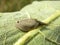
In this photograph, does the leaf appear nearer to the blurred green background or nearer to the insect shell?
the insect shell

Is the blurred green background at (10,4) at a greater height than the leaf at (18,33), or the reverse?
the leaf at (18,33)

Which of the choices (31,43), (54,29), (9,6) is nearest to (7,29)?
(31,43)

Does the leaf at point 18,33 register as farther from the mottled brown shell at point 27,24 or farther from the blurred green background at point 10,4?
the blurred green background at point 10,4

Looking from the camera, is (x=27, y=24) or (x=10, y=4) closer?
(x=27, y=24)

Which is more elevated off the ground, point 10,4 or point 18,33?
point 18,33

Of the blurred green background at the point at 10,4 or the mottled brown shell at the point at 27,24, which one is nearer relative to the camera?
the mottled brown shell at the point at 27,24

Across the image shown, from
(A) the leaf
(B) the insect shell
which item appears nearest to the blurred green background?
(A) the leaf

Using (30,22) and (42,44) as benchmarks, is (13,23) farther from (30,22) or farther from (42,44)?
(42,44)

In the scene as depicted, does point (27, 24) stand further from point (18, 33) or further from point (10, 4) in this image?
point (10, 4)

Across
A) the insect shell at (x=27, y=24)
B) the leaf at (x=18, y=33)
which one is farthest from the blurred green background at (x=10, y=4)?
the insect shell at (x=27, y=24)

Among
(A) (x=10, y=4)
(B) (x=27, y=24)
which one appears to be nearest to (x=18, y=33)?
(B) (x=27, y=24)
